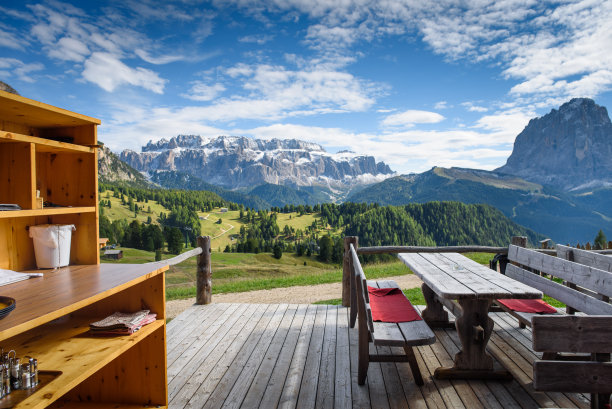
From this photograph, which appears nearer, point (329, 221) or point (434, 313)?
point (434, 313)

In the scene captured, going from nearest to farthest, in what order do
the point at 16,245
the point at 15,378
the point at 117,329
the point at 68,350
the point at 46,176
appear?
the point at 15,378 < the point at 68,350 < the point at 117,329 < the point at 16,245 < the point at 46,176

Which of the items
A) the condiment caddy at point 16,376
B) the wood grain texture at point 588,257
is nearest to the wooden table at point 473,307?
the wood grain texture at point 588,257

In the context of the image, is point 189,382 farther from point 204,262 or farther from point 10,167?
point 204,262

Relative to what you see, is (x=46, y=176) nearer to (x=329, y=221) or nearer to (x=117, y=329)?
(x=117, y=329)

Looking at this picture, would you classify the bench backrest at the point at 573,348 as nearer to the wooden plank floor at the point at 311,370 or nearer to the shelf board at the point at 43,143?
the wooden plank floor at the point at 311,370

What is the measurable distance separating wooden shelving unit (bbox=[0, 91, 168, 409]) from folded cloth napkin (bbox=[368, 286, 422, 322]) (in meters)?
2.16

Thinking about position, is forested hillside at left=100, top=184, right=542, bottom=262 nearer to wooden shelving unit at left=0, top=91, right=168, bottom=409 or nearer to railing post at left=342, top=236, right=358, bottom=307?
railing post at left=342, top=236, right=358, bottom=307

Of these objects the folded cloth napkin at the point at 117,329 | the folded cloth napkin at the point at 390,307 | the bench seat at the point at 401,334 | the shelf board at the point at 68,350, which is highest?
the folded cloth napkin at the point at 117,329

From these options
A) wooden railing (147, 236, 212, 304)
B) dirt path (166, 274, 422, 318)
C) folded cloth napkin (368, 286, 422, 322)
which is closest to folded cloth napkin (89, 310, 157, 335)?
folded cloth napkin (368, 286, 422, 322)

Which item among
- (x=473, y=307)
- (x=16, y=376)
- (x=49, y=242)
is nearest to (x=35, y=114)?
(x=49, y=242)

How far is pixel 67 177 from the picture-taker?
3.37 meters

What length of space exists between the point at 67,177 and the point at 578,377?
13.7ft

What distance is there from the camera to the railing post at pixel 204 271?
21.5ft

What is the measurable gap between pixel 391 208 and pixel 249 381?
110621 mm
